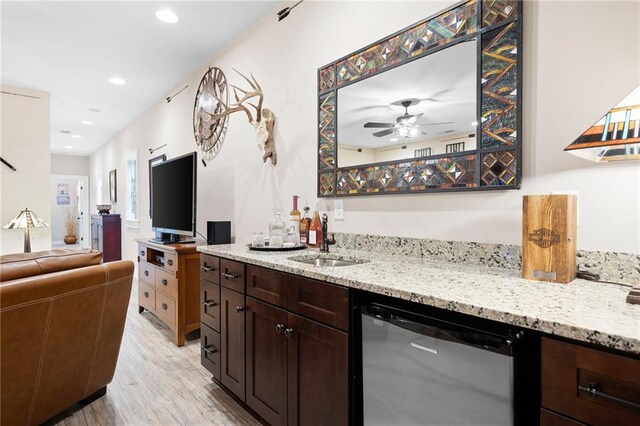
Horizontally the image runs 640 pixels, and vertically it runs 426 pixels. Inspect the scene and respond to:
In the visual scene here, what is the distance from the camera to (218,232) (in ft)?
10.1

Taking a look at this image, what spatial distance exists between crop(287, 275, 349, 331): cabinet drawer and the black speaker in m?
1.66

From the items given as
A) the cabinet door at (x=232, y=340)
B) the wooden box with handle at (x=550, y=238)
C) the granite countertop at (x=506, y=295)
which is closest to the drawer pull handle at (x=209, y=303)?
the cabinet door at (x=232, y=340)

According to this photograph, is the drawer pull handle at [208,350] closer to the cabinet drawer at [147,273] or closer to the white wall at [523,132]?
the white wall at [523,132]

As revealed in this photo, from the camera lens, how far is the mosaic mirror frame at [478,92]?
143 centimetres

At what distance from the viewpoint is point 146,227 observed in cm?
546

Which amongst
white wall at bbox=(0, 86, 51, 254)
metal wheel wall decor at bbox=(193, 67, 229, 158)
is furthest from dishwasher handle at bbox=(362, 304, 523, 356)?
white wall at bbox=(0, 86, 51, 254)

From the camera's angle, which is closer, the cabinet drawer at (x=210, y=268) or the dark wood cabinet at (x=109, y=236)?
the cabinet drawer at (x=210, y=268)

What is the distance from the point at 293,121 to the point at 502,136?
158 centimetres

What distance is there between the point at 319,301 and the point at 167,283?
232cm

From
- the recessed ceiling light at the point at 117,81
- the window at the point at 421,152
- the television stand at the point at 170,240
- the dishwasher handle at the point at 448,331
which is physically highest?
the recessed ceiling light at the point at 117,81

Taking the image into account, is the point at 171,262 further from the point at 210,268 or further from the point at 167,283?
the point at 210,268

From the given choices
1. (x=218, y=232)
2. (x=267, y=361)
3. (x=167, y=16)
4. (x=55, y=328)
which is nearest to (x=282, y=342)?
(x=267, y=361)

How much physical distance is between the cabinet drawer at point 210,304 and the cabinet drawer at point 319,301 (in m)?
0.81

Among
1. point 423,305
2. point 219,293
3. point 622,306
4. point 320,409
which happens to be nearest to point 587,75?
point 622,306
